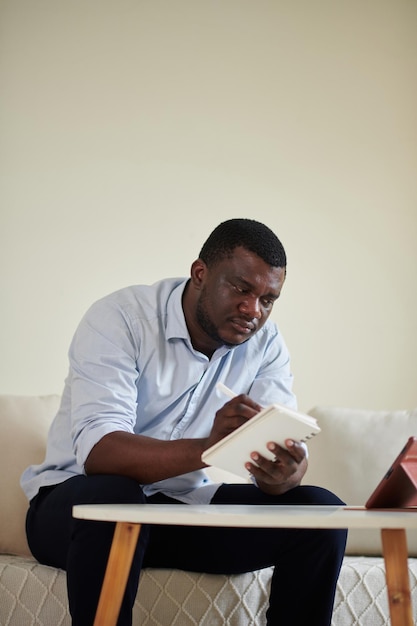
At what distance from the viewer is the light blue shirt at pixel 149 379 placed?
162 cm

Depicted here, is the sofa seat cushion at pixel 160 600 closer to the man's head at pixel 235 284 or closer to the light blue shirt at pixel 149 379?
the light blue shirt at pixel 149 379

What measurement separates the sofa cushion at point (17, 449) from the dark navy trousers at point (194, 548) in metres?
0.25

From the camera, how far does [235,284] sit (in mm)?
1707

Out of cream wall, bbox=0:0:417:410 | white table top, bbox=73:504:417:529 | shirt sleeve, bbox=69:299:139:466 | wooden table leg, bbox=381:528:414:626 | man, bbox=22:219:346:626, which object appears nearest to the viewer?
white table top, bbox=73:504:417:529

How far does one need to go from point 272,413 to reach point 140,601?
0.70 metres

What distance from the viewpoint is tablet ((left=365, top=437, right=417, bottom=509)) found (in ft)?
4.30

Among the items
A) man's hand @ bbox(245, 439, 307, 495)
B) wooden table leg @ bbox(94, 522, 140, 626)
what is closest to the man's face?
→ man's hand @ bbox(245, 439, 307, 495)

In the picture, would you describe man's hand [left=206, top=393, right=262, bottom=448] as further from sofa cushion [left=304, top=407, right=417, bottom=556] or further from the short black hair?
sofa cushion [left=304, top=407, right=417, bottom=556]

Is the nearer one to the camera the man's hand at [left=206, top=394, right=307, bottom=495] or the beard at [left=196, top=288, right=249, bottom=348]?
the man's hand at [left=206, top=394, right=307, bottom=495]

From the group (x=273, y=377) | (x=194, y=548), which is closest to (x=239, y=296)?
(x=273, y=377)

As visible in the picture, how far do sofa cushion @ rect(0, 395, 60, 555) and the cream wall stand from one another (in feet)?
0.96

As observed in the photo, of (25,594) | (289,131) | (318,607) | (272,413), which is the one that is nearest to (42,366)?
(25,594)

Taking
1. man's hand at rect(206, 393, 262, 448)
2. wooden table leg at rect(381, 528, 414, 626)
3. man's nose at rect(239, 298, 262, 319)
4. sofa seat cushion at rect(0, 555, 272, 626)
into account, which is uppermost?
man's nose at rect(239, 298, 262, 319)

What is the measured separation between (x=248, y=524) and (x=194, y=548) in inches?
22.2
